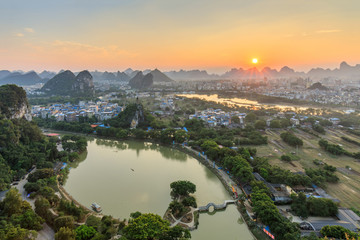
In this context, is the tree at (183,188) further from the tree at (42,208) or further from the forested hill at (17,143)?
the forested hill at (17,143)

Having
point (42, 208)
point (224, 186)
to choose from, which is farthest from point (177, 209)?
point (42, 208)

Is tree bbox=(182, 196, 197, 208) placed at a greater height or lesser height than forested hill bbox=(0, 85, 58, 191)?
lesser

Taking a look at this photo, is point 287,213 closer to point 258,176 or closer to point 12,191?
point 258,176

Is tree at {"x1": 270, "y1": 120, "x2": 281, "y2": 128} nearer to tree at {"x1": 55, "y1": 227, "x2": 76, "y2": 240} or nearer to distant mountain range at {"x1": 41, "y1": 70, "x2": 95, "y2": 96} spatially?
tree at {"x1": 55, "y1": 227, "x2": 76, "y2": 240}

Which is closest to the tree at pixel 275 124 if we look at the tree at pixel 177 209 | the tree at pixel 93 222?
the tree at pixel 177 209

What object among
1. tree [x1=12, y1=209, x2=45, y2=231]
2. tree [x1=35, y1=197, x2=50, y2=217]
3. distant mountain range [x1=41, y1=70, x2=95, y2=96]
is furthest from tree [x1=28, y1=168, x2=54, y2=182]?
distant mountain range [x1=41, y1=70, x2=95, y2=96]

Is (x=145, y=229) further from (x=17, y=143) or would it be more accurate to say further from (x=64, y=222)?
(x=17, y=143)

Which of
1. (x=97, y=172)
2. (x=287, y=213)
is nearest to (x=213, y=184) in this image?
(x=287, y=213)

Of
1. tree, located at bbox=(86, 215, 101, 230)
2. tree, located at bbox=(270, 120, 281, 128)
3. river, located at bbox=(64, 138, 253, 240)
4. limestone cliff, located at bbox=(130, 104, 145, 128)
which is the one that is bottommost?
river, located at bbox=(64, 138, 253, 240)
